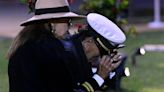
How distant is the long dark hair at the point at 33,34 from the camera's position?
8.62 ft

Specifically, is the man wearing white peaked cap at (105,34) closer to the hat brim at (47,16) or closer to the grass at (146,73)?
the hat brim at (47,16)

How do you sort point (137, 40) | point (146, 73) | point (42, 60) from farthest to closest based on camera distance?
point (137, 40), point (146, 73), point (42, 60)

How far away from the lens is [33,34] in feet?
8.67

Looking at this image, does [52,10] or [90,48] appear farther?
[90,48]

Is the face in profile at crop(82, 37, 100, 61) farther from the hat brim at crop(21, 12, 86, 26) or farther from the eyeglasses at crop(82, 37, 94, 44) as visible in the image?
the hat brim at crop(21, 12, 86, 26)

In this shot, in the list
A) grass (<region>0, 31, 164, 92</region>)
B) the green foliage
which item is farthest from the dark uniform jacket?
the green foliage

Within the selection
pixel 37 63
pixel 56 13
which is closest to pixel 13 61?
pixel 37 63

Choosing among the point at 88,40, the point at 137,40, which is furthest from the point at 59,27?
the point at 137,40

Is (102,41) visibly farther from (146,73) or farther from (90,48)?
(146,73)

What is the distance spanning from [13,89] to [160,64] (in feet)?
21.0

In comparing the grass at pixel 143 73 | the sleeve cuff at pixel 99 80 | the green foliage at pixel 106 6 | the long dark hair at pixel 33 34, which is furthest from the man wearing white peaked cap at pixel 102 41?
the green foliage at pixel 106 6

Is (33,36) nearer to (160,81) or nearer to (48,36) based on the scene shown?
(48,36)

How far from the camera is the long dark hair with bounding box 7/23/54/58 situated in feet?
8.62

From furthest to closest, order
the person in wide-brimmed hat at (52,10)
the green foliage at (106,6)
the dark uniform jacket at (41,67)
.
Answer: the green foliage at (106,6)
the person in wide-brimmed hat at (52,10)
the dark uniform jacket at (41,67)
